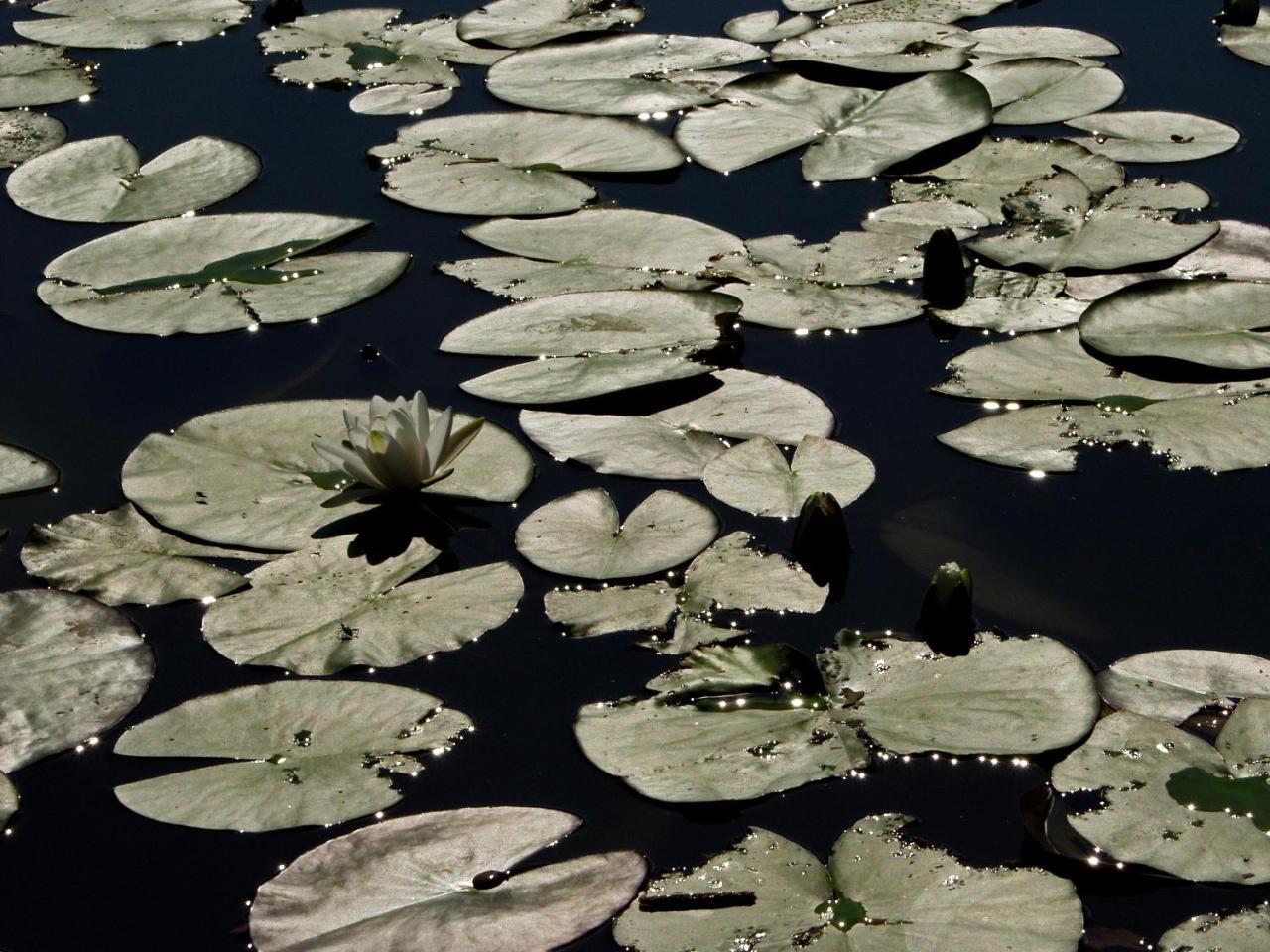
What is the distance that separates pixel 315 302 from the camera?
3334 millimetres

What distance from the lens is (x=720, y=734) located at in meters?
2.16

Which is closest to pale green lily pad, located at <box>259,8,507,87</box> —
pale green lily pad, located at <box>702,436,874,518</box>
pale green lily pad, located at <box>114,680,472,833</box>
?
pale green lily pad, located at <box>702,436,874,518</box>

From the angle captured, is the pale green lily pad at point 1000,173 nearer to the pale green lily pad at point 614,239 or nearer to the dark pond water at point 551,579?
the dark pond water at point 551,579

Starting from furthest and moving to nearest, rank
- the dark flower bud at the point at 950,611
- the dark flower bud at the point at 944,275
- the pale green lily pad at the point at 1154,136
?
the pale green lily pad at the point at 1154,136 < the dark flower bud at the point at 944,275 < the dark flower bud at the point at 950,611

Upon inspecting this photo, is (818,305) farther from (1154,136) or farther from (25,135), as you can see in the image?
(25,135)

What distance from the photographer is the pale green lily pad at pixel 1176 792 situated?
1.92 meters

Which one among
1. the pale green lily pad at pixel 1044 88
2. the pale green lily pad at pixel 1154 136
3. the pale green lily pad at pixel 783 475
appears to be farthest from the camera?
the pale green lily pad at pixel 1044 88

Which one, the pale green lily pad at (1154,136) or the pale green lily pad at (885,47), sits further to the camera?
the pale green lily pad at (885,47)

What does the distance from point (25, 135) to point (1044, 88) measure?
292 centimetres

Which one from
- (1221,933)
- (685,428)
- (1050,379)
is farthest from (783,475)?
(1221,933)

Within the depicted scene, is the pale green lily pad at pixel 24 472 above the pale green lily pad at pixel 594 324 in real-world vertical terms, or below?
below

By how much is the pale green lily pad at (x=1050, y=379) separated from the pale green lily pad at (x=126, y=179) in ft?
6.58

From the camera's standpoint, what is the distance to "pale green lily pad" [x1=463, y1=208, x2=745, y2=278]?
3.41 metres

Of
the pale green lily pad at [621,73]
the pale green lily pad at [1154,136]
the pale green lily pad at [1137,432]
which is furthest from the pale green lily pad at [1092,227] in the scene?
the pale green lily pad at [621,73]
